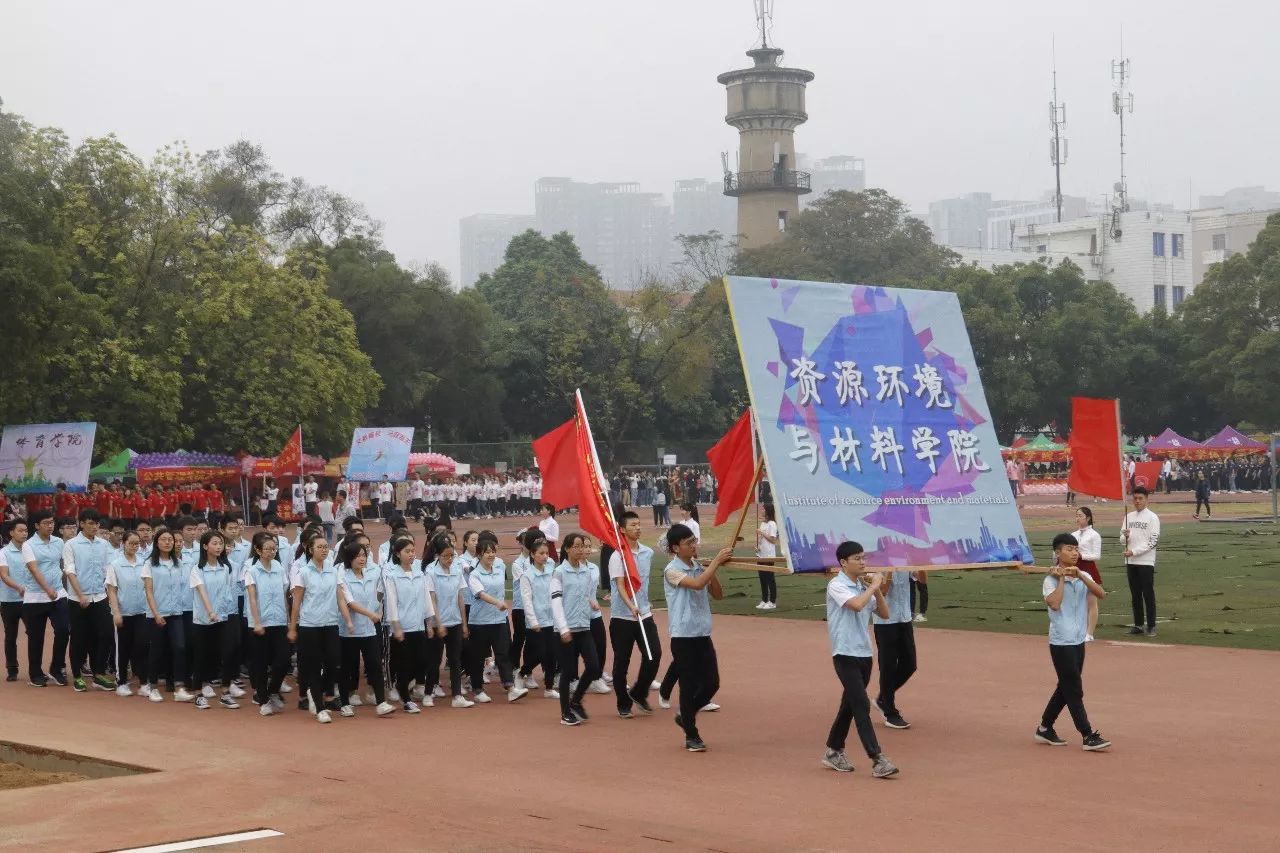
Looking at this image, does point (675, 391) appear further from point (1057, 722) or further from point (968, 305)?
point (1057, 722)

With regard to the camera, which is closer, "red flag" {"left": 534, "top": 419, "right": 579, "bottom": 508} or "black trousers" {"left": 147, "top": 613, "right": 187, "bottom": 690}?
"red flag" {"left": 534, "top": 419, "right": 579, "bottom": 508}

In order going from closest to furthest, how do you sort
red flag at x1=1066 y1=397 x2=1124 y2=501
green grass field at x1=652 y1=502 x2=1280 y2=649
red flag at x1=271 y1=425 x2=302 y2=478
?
Result: 1. red flag at x1=1066 y1=397 x2=1124 y2=501
2. green grass field at x1=652 y1=502 x2=1280 y2=649
3. red flag at x1=271 y1=425 x2=302 y2=478

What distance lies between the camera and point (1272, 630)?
17438mm

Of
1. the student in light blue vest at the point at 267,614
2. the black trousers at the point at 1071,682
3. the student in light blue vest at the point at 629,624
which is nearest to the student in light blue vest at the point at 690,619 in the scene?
the student in light blue vest at the point at 629,624

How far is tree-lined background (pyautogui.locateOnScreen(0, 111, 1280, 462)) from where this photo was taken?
132 ft

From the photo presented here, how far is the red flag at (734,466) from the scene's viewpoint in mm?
14492

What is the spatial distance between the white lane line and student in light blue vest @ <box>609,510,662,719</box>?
425 cm

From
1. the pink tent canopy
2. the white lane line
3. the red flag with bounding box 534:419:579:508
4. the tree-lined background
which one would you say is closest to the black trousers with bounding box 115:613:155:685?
the red flag with bounding box 534:419:579:508

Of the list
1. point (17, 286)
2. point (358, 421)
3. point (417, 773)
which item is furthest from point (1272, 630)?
point (358, 421)

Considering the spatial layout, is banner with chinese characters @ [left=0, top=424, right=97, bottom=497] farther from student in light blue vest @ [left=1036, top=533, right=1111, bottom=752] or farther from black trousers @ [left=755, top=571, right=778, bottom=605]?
student in light blue vest @ [left=1036, top=533, right=1111, bottom=752]

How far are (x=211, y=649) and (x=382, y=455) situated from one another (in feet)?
74.0

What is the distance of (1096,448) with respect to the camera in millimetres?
16531

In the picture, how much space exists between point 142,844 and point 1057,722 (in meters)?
7.00

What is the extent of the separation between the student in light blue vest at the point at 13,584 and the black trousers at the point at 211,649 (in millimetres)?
2418
